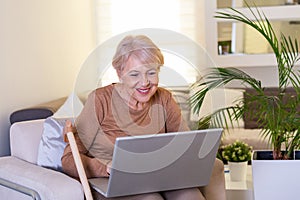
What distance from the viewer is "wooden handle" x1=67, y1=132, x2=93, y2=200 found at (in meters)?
1.85

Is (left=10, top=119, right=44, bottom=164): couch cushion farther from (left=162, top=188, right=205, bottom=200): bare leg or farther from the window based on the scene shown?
the window

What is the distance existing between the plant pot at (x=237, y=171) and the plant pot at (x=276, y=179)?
0.93ft

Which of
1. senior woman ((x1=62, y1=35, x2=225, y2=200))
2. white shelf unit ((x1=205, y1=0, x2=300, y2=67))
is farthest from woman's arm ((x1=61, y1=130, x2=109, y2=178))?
white shelf unit ((x1=205, y1=0, x2=300, y2=67))

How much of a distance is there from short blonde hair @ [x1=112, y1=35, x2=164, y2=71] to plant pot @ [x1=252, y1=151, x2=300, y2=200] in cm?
64

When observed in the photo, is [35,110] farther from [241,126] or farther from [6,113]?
[241,126]

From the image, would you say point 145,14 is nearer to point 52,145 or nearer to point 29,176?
point 52,145

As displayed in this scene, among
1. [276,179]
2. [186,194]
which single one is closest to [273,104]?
[276,179]

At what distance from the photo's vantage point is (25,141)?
87.4 inches

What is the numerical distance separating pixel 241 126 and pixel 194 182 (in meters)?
1.88

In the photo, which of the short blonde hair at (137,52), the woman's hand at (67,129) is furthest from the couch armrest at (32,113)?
the short blonde hair at (137,52)

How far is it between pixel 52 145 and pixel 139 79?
1.58ft

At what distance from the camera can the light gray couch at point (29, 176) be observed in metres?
1.82

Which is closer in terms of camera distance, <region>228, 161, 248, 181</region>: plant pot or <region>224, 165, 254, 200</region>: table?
<region>224, 165, 254, 200</region>: table

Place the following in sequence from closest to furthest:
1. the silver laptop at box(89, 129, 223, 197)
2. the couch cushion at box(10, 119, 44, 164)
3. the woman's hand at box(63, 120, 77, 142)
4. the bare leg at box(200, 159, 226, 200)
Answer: the silver laptop at box(89, 129, 223, 197)
the woman's hand at box(63, 120, 77, 142)
the bare leg at box(200, 159, 226, 200)
the couch cushion at box(10, 119, 44, 164)
